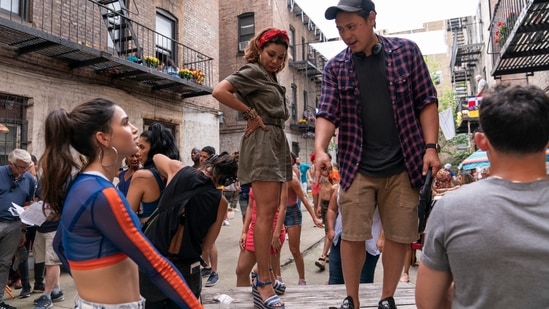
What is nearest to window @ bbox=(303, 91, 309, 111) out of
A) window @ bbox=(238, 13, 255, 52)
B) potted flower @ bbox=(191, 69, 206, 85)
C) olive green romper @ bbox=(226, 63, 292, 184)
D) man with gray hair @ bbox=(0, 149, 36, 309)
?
window @ bbox=(238, 13, 255, 52)

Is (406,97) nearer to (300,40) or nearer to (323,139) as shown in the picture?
(323,139)

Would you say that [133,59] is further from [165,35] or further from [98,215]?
[98,215]

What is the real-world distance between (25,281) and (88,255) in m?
5.62

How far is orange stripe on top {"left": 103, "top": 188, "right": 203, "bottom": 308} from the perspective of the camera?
5.72ft

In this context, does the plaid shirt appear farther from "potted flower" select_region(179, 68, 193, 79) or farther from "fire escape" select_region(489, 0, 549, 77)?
"potted flower" select_region(179, 68, 193, 79)

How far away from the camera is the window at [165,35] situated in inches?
537

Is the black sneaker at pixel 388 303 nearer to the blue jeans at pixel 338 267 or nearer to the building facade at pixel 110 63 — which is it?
the blue jeans at pixel 338 267

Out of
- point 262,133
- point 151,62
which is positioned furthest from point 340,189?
point 151,62

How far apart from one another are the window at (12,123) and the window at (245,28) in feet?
47.5

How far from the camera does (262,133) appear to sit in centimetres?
300

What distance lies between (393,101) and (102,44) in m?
10.5

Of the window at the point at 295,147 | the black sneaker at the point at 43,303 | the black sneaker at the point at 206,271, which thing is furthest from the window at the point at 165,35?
the window at the point at 295,147

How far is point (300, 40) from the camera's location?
26.7 meters

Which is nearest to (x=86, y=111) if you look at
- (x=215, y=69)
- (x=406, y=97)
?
(x=406, y=97)
